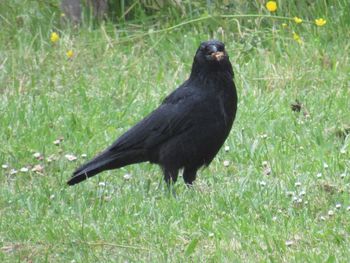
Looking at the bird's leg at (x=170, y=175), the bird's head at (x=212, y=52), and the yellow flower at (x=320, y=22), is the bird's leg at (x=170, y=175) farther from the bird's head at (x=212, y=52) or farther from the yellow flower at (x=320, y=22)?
the yellow flower at (x=320, y=22)

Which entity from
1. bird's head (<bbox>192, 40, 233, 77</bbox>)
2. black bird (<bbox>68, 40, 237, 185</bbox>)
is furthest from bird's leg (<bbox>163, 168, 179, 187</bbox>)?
bird's head (<bbox>192, 40, 233, 77</bbox>)

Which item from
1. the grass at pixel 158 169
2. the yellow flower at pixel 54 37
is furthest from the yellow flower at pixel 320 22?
the yellow flower at pixel 54 37

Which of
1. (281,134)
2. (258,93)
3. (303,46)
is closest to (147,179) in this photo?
(281,134)

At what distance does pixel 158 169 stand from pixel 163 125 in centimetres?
50

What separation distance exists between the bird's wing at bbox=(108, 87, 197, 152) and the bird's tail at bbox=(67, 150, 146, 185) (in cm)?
4

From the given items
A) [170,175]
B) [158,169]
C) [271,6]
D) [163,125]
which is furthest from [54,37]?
[170,175]

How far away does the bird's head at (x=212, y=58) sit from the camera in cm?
643

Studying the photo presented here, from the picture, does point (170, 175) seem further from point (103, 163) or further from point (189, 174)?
point (103, 163)

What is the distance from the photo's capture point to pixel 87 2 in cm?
934

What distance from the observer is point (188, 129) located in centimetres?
636

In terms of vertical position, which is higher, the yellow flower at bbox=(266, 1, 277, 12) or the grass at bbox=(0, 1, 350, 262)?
the yellow flower at bbox=(266, 1, 277, 12)

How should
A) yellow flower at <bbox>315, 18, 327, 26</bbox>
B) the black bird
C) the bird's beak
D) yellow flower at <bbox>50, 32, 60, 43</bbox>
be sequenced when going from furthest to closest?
yellow flower at <bbox>50, 32, 60, 43</bbox>, yellow flower at <bbox>315, 18, 327, 26</bbox>, the bird's beak, the black bird

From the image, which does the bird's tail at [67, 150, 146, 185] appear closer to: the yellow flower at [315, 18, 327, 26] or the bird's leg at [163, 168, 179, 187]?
the bird's leg at [163, 168, 179, 187]

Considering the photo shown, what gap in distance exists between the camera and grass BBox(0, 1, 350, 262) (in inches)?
211
